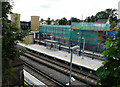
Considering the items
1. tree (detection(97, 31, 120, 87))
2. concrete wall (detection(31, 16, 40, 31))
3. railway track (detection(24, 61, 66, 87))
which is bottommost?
railway track (detection(24, 61, 66, 87))

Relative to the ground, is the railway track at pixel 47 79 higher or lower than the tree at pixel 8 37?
lower

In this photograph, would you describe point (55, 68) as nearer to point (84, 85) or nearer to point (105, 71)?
point (84, 85)

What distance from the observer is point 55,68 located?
41.0 feet

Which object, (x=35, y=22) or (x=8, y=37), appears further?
(x=35, y=22)

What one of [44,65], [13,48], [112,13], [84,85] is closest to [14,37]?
[13,48]

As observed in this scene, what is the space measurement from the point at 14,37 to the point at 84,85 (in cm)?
785

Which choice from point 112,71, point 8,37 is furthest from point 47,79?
point 112,71

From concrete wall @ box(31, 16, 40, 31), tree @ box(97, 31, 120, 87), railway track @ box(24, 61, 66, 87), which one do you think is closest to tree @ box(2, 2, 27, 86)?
tree @ box(97, 31, 120, 87)

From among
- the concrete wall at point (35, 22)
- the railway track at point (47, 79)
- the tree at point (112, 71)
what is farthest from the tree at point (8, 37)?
the concrete wall at point (35, 22)

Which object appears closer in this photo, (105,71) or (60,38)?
(105,71)

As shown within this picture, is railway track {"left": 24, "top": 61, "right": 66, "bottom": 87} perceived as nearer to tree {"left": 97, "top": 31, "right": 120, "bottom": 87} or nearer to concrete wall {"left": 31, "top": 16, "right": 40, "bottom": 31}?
tree {"left": 97, "top": 31, "right": 120, "bottom": 87}

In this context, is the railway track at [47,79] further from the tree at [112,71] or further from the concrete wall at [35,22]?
the concrete wall at [35,22]

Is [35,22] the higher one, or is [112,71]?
[35,22]

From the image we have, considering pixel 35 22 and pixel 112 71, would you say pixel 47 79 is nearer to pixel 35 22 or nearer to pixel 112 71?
pixel 112 71
